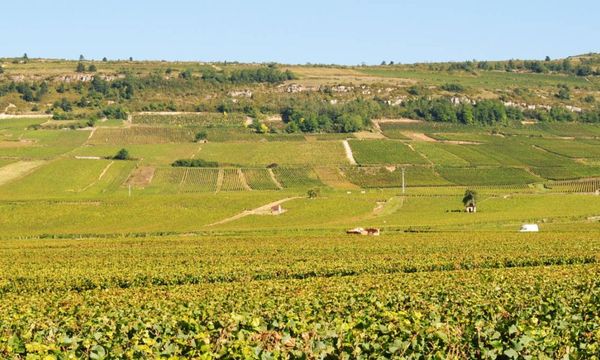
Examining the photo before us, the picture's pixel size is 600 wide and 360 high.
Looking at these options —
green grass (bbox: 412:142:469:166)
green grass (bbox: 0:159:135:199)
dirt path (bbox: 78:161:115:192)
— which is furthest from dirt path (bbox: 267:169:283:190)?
green grass (bbox: 412:142:469:166)

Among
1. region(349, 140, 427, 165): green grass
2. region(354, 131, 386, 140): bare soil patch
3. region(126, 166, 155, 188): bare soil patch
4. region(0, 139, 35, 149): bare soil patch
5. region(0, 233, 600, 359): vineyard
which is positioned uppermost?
region(0, 233, 600, 359): vineyard

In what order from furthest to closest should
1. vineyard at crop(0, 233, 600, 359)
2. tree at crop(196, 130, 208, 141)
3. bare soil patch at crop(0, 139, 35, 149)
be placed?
tree at crop(196, 130, 208, 141)
bare soil patch at crop(0, 139, 35, 149)
vineyard at crop(0, 233, 600, 359)

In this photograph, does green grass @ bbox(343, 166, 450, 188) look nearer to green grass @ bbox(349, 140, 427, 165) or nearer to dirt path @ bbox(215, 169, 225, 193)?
green grass @ bbox(349, 140, 427, 165)

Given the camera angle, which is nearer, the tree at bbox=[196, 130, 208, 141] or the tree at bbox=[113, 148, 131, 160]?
the tree at bbox=[113, 148, 131, 160]

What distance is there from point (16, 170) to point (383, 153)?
204 ft

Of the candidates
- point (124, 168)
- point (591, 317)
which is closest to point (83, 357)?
point (591, 317)

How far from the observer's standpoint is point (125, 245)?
67.1 meters

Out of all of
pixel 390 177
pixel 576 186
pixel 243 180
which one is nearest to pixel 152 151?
pixel 243 180

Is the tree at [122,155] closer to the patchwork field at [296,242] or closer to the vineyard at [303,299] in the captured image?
the patchwork field at [296,242]

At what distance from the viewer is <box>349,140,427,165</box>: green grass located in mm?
153000

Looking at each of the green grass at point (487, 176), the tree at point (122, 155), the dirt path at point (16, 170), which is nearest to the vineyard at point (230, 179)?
the tree at point (122, 155)

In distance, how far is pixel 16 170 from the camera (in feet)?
452

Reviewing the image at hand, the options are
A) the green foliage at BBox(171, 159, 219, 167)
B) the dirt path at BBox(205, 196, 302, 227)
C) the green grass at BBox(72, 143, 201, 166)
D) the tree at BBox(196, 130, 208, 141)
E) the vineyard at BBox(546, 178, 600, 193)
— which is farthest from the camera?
the tree at BBox(196, 130, 208, 141)

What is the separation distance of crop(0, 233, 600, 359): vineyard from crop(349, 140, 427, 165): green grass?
3349 inches
